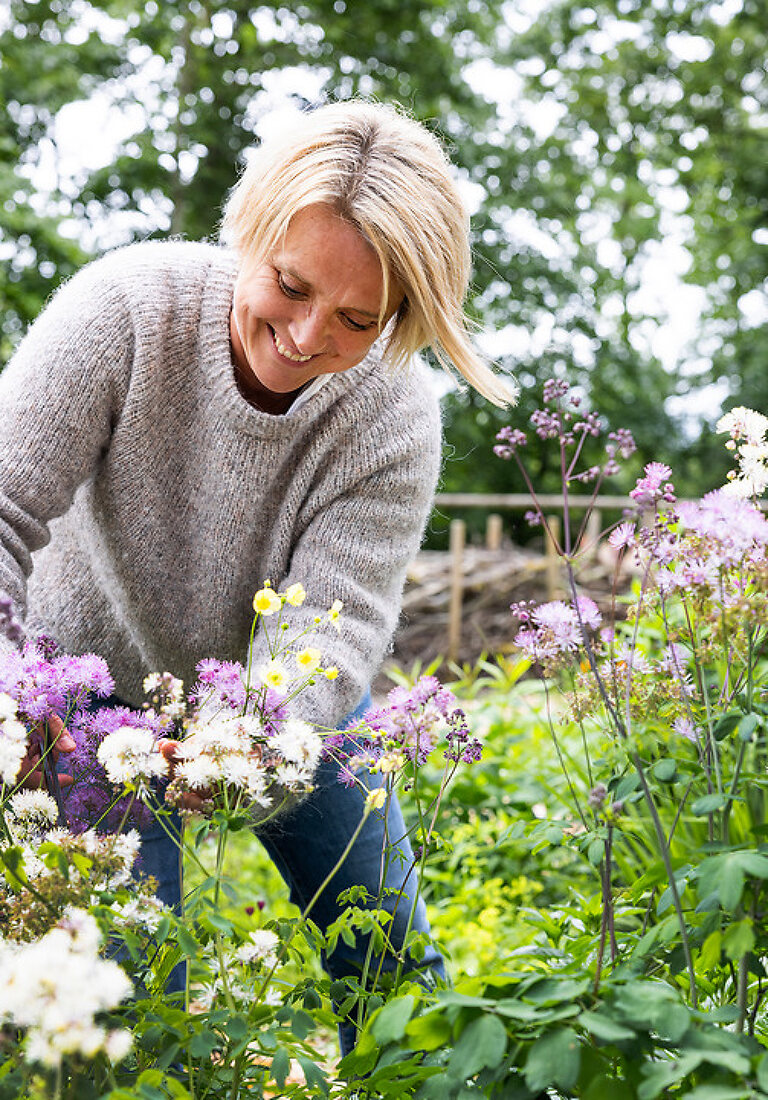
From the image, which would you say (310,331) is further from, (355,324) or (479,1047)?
(479,1047)

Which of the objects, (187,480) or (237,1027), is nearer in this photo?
(237,1027)

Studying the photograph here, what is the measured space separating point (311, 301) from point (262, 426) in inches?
11.8

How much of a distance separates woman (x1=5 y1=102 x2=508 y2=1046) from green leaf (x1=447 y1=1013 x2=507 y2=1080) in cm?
69

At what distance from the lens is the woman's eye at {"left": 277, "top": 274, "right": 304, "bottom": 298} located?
59.9 inches

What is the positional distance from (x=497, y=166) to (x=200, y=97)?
4.86m

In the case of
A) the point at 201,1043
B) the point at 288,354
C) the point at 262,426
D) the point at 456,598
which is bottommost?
the point at 456,598

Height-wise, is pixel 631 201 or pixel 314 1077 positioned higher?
pixel 631 201

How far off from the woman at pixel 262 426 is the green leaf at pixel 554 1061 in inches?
28.0

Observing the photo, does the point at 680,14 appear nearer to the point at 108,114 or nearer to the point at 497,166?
the point at 497,166

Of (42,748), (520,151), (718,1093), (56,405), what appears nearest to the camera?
(718,1093)

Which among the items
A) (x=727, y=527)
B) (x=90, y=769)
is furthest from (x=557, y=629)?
(x=90, y=769)

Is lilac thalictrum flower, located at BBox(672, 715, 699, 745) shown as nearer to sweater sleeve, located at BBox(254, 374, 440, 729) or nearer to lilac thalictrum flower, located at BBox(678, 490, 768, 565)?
lilac thalictrum flower, located at BBox(678, 490, 768, 565)

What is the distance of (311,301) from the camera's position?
1519 millimetres

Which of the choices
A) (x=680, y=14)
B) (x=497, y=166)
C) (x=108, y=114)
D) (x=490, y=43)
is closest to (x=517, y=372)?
(x=497, y=166)
